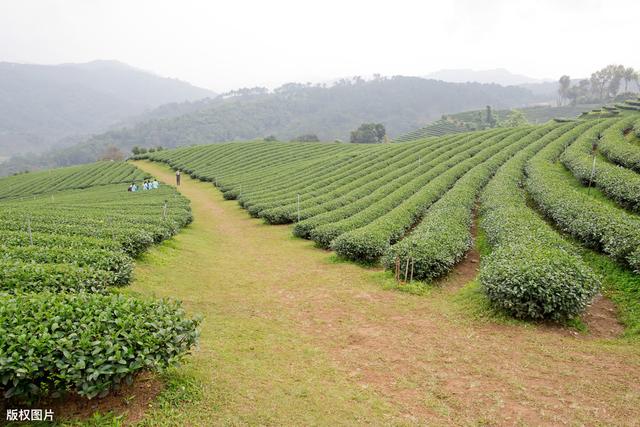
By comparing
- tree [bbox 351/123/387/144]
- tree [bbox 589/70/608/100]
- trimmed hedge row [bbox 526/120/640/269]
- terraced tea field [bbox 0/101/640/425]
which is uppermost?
tree [bbox 589/70/608/100]

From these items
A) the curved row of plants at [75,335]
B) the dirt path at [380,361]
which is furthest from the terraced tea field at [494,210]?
the curved row of plants at [75,335]

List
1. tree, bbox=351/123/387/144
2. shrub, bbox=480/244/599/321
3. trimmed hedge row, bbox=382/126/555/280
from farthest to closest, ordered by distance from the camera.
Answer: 1. tree, bbox=351/123/387/144
2. trimmed hedge row, bbox=382/126/555/280
3. shrub, bbox=480/244/599/321

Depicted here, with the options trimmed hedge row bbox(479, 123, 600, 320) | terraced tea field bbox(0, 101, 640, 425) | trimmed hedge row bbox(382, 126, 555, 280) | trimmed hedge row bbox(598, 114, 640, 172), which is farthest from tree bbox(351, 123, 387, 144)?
trimmed hedge row bbox(479, 123, 600, 320)

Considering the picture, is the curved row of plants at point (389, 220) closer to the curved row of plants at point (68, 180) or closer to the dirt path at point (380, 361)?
the dirt path at point (380, 361)

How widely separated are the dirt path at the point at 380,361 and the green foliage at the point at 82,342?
2.86ft

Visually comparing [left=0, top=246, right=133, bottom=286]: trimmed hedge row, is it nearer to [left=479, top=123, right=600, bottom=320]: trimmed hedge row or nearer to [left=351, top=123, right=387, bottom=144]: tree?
[left=479, top=123, right=600, bottom=320]: trimmed hedge row

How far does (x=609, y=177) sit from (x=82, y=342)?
2110 centimetres

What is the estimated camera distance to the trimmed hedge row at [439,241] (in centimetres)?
1259

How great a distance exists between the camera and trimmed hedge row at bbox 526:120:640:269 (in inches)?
440

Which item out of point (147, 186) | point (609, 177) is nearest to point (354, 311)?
point (609, 177)

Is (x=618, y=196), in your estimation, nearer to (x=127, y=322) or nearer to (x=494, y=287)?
(x=494, y=287)

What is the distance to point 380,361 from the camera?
7895 millimetres

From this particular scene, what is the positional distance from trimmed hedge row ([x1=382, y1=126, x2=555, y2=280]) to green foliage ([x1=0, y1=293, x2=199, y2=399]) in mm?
7965

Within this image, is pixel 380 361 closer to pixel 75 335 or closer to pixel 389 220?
pixel 75 335
